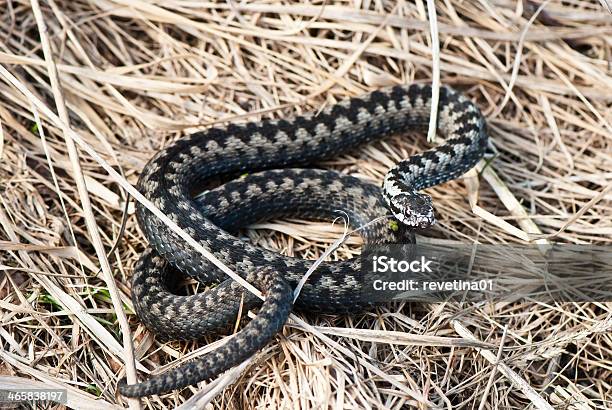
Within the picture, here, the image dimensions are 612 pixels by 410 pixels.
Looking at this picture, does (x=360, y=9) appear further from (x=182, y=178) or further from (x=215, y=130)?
(x=182, y=178)

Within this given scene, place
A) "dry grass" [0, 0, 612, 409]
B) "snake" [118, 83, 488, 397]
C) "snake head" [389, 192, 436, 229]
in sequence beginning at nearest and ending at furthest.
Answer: "dry grass" [0, 0, 612, 409], "snake" [118, 83, 488, 397], "snake head" [389, 192, 436, 229]

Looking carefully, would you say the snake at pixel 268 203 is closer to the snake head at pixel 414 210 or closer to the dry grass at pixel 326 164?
the snake head at pixel 414 210

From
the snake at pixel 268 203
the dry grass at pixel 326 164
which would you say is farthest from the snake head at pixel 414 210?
the dry grass at pixel 326 164

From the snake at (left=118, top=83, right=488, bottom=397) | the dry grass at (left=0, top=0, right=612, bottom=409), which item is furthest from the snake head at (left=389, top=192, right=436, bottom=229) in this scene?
the dry grass at (left=0, top=0, right=612, bottom=409)

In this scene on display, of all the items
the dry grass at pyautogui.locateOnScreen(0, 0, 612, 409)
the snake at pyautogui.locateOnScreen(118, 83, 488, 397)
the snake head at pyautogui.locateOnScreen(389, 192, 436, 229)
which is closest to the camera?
the dry grass at pyautogui.locateOnScreen(0, 0, 612, 409)

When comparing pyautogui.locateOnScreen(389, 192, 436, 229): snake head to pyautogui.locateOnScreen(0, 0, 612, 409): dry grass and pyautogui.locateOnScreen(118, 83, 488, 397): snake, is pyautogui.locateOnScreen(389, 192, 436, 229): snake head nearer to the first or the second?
pyautogui.locateOnScreen(118, 83, 488, 397): snake

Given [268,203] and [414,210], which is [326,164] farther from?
[414,210]
